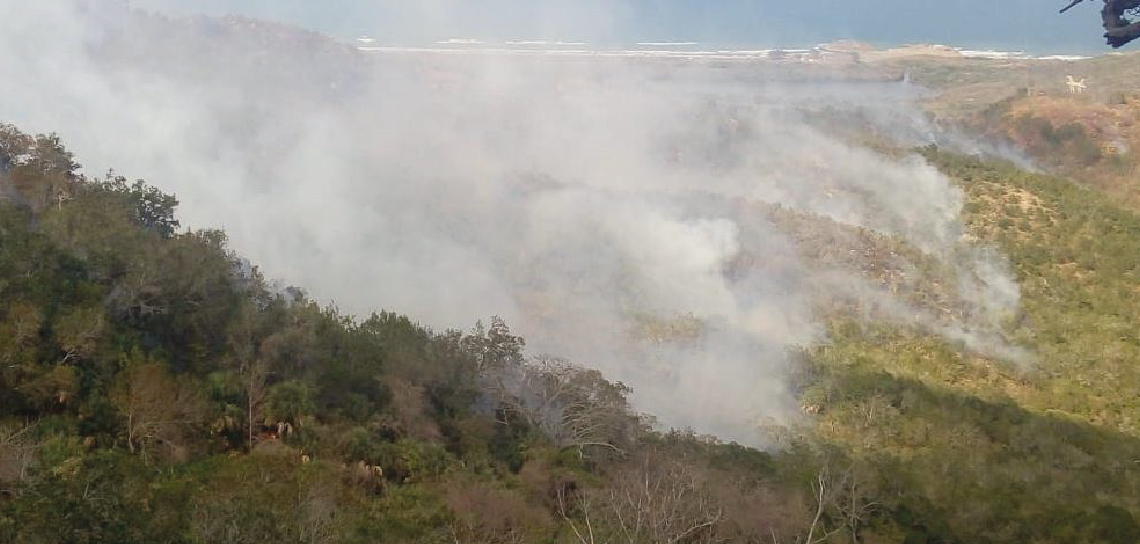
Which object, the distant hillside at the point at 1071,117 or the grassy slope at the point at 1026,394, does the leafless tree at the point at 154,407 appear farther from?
the distant hillside at the point at 1071,117

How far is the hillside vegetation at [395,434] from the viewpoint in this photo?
12.2 meters

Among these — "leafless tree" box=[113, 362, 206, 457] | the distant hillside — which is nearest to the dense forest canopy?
"leafless tree" box=[113, 362, 206, 457]

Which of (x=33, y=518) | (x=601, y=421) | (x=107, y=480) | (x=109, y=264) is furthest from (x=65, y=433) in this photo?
Result: (x=601, y=421)

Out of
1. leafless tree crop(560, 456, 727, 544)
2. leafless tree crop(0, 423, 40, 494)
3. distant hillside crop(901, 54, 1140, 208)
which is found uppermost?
distant hillside crop(901, 54, 1140, 208)

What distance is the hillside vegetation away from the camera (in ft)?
40.2

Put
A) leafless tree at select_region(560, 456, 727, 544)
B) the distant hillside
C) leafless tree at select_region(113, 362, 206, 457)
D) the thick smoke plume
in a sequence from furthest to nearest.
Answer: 1. the distant hillside
2. the thick smoke plume
3. leafless tree at select_region(113, 362, 206, 457)
4. leafless tree at select_region(560, 456, 727, 544)

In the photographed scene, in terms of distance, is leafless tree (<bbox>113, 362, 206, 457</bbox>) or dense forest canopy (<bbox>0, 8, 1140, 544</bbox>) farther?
leafless tree (<bbox>113, 362, 206, 457</bbox>)

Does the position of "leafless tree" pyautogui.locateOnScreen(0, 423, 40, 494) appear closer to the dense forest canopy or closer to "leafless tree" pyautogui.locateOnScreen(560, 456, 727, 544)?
the dense forest canopy

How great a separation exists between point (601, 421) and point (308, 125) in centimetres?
5076

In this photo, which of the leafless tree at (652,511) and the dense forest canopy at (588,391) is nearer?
the leafless tree at (652,511)

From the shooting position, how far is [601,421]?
900 inches

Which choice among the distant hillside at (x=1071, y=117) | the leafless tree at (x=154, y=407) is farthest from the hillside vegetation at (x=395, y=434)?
the distant hillside at (x=1071, y=117)

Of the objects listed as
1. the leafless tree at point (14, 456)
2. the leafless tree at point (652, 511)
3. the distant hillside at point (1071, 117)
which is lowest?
the leafless tree at point (652, 511)

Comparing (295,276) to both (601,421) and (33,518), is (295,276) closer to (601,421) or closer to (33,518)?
(601,421)
